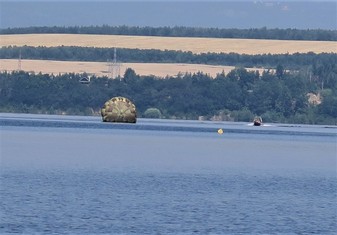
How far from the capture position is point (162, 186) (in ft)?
242

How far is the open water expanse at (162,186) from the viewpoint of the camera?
188ft

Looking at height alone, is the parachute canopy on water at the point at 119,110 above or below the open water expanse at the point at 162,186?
below

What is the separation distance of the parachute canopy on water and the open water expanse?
2235 centimetres

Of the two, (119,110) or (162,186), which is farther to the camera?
(119,110)

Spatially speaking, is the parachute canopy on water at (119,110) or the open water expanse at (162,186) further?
the parachute canopy on water at (119,110)

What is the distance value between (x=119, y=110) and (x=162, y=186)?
8072 centimetres

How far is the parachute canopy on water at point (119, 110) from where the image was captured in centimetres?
15162

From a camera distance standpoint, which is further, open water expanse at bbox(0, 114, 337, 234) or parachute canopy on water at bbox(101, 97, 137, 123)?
parachute canopy on water at bbox(101, 97, 137, 123)

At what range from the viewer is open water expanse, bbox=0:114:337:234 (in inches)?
2258

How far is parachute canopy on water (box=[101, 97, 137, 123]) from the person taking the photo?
151625mm

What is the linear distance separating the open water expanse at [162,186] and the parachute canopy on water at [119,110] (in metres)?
22.3

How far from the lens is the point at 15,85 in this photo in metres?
198

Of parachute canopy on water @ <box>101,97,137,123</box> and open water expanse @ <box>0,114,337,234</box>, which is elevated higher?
open water expanse @ <box>0,114,337,234</box>

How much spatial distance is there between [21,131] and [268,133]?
29.6m
